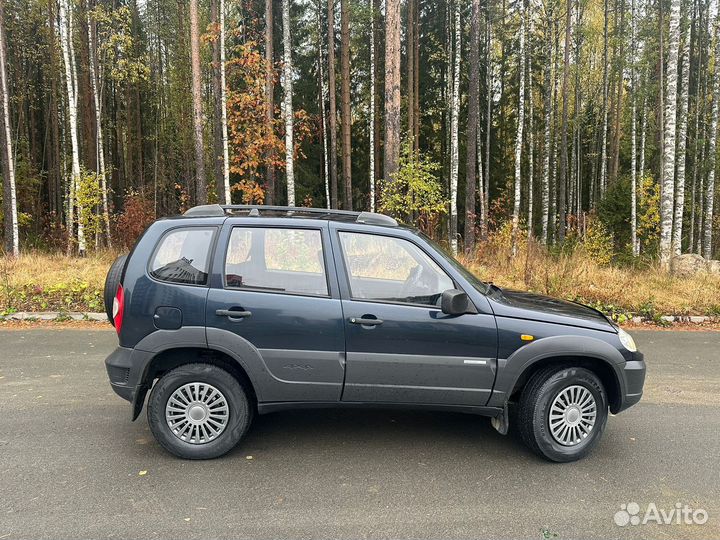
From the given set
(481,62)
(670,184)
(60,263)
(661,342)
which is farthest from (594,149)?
(60,263)

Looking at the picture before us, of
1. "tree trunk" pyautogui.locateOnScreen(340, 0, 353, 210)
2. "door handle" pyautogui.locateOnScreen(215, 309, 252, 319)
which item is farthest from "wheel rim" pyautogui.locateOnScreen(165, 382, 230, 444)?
"tree trunk" pyautogui.locateOnScreen(340, 0, 353, 210)

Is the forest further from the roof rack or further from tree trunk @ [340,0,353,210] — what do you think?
the roof rack

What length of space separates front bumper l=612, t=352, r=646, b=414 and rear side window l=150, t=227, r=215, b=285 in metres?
3.38

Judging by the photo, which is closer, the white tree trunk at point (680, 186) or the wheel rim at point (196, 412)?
the wheel rim at point (196, 412)

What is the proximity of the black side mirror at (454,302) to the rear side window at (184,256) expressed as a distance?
6.10 ft

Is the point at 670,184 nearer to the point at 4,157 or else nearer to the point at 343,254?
the point at 343,254

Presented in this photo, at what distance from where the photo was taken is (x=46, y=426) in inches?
175

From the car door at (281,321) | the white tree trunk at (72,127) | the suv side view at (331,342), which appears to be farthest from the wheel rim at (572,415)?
the white tree trunk at (72,127)

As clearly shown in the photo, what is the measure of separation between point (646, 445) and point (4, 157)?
58.5 ft

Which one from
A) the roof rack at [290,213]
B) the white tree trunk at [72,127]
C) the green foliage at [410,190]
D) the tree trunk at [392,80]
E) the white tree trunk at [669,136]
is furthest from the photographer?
the white tree trunk at [72,127]

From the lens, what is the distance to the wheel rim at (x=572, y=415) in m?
3.85

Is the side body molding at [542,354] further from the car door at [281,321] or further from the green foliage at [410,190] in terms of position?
the green foliage at [410,190]

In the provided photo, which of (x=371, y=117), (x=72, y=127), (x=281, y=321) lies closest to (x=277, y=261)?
(x=281, y=321)

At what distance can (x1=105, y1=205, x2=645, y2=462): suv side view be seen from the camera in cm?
376
